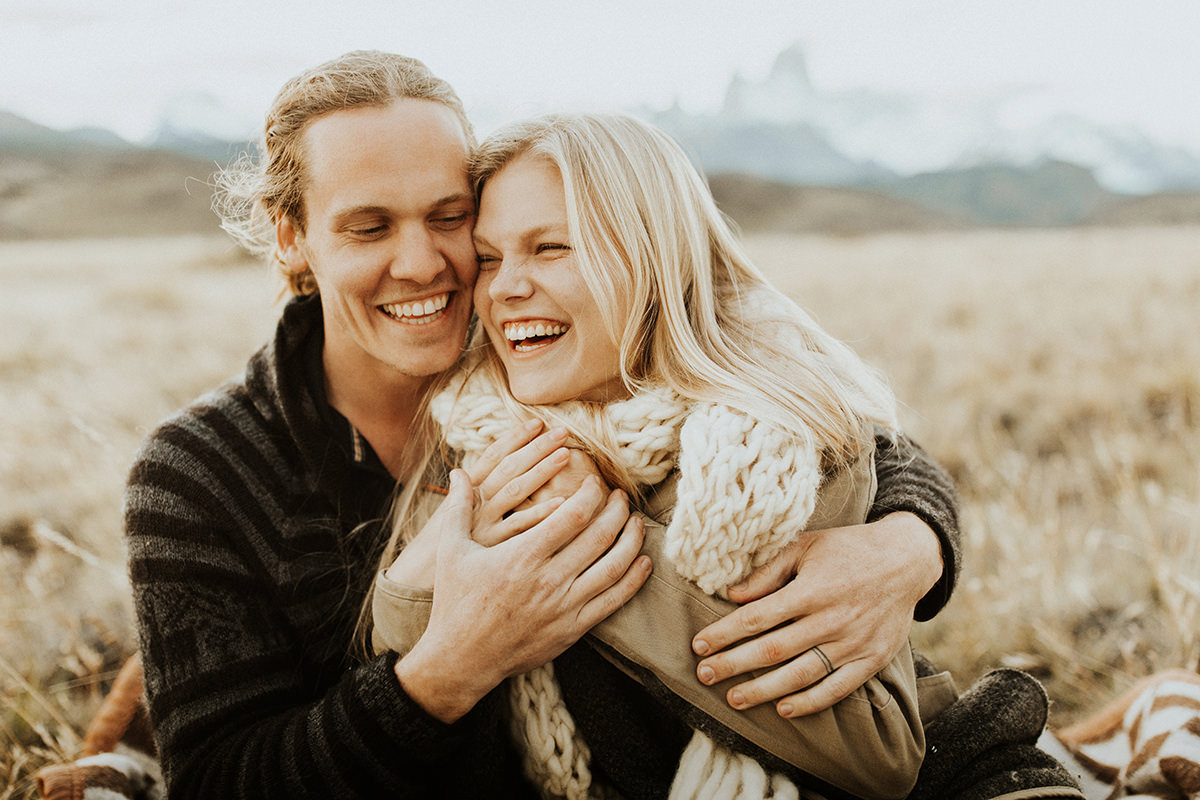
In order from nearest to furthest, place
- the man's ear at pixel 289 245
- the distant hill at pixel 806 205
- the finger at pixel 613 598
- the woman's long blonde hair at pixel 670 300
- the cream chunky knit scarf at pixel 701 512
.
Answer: the cream chunky knit scarf at pixel 701 512
the finger at pixel 613 598
the woman's long blonde hair at pixel 670 300
the man's ear at pixel 289 245
the distant hill at pixel 806 205

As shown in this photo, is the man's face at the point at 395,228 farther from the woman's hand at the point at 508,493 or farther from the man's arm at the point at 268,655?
the man's arm at the point at 268,655

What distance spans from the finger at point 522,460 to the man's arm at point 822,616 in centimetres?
60

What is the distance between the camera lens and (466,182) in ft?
8.08

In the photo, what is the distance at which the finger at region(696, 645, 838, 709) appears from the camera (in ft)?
6.35

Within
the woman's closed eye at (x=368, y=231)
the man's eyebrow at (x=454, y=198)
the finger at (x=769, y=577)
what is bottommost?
the finger at (x=769, y=577)

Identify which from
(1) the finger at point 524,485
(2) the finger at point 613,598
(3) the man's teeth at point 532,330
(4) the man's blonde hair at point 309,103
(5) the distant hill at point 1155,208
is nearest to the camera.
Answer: (2) the finger at point 613,598

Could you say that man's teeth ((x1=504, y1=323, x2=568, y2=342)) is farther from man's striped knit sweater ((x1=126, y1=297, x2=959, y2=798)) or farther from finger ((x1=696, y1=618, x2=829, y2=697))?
finger ((x1=696, y1=618, x2=829, y2=697))

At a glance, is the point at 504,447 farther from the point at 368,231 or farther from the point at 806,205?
the point at 806,205

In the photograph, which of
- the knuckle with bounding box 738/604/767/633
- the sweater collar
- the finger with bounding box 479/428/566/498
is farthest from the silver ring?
the sweater collar

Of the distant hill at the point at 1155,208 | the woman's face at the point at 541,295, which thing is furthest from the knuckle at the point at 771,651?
the distant hill at the point at 1155,208

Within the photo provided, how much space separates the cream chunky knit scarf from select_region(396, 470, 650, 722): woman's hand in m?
0.15

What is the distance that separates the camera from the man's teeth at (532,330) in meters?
2.30

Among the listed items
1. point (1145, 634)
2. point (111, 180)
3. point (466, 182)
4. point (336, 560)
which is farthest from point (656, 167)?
point (111, 180)

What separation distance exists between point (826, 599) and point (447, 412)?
117 centimetres
